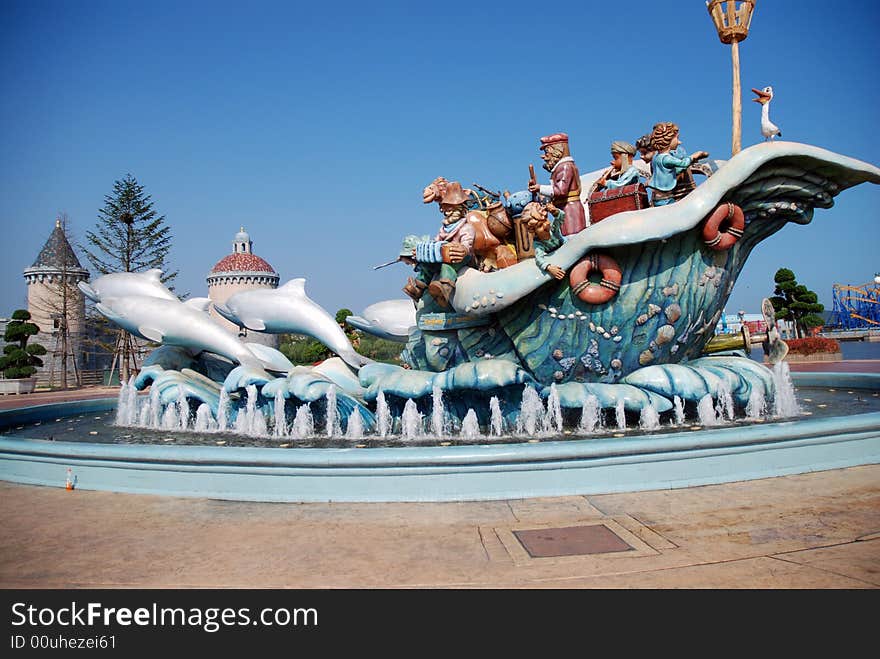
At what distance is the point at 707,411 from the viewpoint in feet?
23.8

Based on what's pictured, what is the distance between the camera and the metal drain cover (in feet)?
12.7

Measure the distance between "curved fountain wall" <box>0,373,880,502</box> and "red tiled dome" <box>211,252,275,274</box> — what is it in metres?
44.3

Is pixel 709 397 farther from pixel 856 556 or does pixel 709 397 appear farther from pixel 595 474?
pixel 856 556

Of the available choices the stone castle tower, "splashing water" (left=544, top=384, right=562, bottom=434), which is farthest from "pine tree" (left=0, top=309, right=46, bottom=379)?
"splashing water" (left=544, top=384, right=562, bottom=434)

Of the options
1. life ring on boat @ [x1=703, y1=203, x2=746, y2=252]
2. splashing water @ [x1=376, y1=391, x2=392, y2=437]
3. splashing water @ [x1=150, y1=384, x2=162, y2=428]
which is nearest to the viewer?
life ring on boat @ [x1=703, y1=203, x2=746, y2=252]

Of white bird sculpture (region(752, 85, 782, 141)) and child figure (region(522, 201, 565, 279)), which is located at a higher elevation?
white bird sculpture (region(752, 85, 782, 141))

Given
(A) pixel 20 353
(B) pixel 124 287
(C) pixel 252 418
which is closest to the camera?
(C) pixel 252 418

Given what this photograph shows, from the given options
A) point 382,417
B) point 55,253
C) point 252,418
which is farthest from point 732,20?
point 55,253

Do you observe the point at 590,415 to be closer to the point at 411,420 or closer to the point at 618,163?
Result: the point at 411,420

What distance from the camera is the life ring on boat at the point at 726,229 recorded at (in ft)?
22.1

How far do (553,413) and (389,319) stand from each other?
3597 mm

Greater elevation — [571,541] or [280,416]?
[280,416]

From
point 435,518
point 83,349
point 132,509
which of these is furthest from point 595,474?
Answer: point 83,349

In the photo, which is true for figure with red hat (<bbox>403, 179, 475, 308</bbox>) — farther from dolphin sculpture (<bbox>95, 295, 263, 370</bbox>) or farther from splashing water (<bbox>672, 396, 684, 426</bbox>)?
dolphin sculpture (<bbox>95, 295, 263, 370</bbox>)
